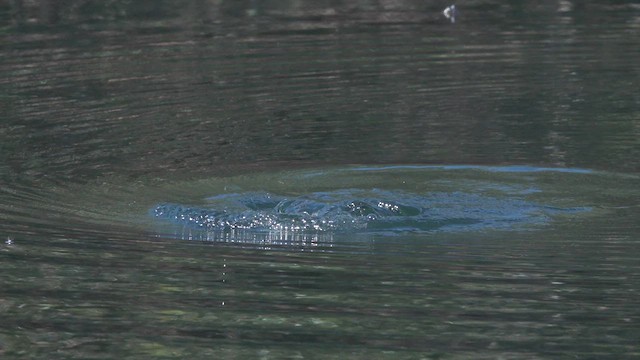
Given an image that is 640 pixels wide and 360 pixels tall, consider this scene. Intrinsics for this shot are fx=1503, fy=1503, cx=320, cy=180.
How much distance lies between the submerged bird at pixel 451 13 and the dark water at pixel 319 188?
11cm

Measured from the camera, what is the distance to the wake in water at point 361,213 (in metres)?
8.85

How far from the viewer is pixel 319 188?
995 centimetres

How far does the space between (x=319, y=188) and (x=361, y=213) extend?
94 centimetres

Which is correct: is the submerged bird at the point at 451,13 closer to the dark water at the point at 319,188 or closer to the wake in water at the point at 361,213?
the dark water at the point at 319,188

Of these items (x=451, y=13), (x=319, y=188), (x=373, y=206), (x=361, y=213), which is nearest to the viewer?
(x=361, y=213)

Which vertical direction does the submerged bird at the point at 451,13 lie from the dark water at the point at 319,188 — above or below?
above

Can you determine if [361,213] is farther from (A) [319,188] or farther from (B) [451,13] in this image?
(B) [451,13]

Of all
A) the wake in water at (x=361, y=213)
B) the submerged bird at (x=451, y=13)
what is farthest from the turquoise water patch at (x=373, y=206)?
the submerged bird at (x=451, y=13)

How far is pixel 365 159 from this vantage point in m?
11.0

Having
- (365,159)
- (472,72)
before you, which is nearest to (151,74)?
(472,72)

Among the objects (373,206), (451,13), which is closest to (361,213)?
(373,206)

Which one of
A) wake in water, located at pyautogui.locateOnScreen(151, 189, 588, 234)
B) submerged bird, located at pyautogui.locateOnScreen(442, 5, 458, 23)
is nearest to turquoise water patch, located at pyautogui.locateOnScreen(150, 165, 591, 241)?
wake in water, located at pyautogui.locateOnScreen(151, 189, 588, 234)

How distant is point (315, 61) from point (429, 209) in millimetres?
6652

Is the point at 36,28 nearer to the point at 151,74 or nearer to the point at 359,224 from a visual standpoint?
the point at 151,74
